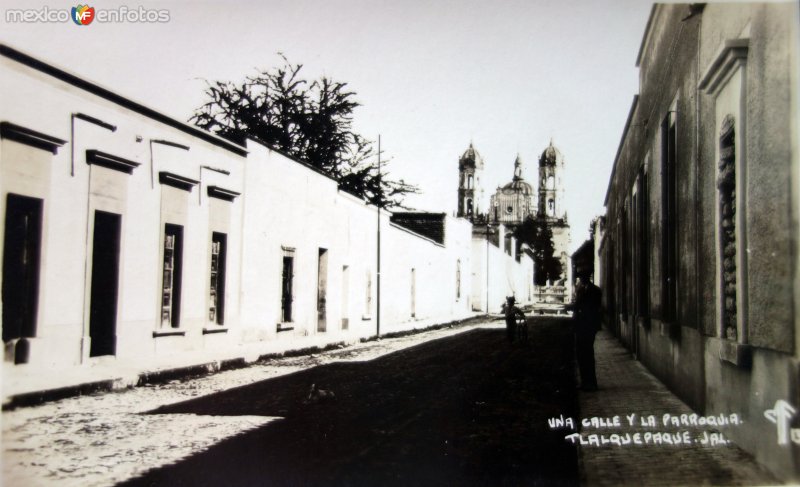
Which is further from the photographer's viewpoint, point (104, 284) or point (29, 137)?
point (104, 284)

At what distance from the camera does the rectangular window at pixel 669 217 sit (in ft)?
29.2

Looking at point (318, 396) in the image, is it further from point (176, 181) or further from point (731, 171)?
point (176, 181)

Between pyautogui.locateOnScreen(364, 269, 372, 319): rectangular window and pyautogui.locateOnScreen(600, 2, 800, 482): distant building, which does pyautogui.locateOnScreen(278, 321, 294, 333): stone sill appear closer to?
pyautogui.locateOnScreen(364, 269, 372, 319): rectangular window

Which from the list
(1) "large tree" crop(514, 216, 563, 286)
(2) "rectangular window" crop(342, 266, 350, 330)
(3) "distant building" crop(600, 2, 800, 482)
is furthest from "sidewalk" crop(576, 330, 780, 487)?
(1) "large tree" crop(514, 216, 563, 286)

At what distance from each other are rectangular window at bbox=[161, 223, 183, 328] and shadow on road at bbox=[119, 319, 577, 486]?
2511 millimetres

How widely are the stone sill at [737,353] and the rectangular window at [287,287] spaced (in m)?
11.8

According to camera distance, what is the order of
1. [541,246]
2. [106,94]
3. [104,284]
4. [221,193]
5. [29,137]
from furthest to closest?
[541,246]
[221,193]
[104,284]
[106,94]
[29,137]

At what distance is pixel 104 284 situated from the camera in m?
10.0

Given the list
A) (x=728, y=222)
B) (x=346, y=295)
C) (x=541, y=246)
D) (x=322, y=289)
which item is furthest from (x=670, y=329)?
(x=541, y=246)

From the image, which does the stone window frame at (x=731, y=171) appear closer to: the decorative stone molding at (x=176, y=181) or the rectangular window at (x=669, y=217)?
the rectangular window at (x=669, y=217)

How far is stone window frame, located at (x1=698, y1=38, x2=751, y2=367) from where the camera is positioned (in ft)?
17.9

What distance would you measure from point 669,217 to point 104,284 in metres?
7.23

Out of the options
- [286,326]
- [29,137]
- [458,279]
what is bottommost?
[286,326]

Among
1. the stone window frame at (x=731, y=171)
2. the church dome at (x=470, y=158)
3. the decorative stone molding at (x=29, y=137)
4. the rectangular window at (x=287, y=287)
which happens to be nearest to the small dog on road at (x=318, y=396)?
the church dome at (x=470, y=158)
